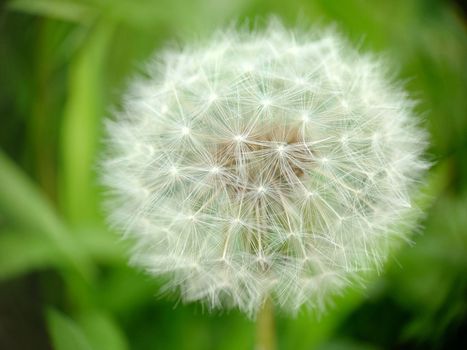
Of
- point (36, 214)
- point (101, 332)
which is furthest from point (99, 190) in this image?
point (101, 332)

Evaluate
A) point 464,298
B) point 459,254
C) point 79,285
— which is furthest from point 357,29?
point 79,285

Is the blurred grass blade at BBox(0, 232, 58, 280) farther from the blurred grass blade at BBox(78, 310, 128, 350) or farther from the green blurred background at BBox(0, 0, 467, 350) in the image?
the blurred grass blade at BBox(78, 310, 128, 350)

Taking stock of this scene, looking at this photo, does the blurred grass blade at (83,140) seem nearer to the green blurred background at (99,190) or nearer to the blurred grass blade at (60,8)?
the green blurred background at (99,190)

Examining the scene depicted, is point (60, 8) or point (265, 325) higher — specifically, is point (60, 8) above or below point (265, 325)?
above

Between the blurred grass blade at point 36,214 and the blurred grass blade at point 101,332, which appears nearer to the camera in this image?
the blurred grass blade at point 101,332

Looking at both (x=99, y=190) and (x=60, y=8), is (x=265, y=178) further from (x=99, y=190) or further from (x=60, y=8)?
(x=60, y=8)

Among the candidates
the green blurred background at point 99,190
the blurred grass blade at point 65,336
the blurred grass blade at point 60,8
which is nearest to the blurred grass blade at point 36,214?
the green blurred background at point 99,190

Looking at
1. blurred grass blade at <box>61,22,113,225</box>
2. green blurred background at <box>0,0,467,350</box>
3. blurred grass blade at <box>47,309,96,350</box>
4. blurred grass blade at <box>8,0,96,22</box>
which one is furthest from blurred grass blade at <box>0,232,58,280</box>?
blurred grass blade at <box>8,0,96,22</box>
